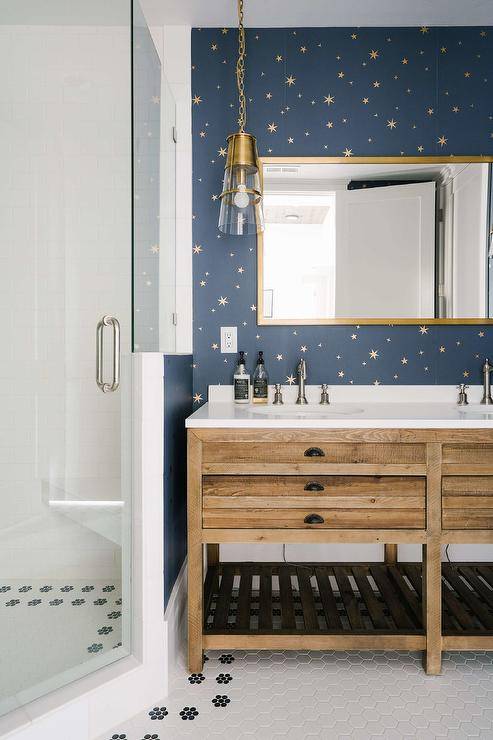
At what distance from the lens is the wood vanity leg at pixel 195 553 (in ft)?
5.06

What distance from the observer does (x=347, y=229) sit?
6.83 feet

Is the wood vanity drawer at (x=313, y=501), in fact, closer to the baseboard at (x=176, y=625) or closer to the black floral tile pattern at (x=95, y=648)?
the baseboard at (x=176, y=625)

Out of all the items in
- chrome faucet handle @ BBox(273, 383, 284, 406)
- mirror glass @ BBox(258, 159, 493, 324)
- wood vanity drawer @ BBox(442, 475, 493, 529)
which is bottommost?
wood vanity drawer @ BBox(442, 475, 493, 529)

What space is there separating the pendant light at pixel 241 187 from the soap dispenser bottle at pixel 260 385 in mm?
554

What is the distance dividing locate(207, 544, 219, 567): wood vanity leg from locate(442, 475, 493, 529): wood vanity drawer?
3.29 feet

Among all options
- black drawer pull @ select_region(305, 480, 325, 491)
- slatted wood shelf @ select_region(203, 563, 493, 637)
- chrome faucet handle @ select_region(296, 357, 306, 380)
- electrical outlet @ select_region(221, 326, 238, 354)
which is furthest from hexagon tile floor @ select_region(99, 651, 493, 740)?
electrical outlet @ select_region(221, 326, 238, 354)

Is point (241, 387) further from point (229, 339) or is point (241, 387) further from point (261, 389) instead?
point (229, 339)

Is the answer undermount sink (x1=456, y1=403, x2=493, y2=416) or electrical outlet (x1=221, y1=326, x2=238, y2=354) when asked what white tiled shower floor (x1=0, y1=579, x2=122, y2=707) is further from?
undermount sink (x1=456, y1=403, x2=493, y2=416)

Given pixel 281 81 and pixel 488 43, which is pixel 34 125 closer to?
pixel 281 81

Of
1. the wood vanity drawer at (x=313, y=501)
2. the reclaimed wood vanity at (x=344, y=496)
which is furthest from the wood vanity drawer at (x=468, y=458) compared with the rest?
the wood vanity drawer at (x=313, y=501)

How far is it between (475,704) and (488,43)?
8.20 feet

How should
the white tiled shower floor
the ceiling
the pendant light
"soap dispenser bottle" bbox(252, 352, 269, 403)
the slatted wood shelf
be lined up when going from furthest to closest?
"soap dispenser bottle" bbox(252, 352, 269, 403)
the ceiling
the pendant light
the slatted wood shelf
the white tiled shower floor

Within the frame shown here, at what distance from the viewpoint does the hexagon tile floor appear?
52.5 inches

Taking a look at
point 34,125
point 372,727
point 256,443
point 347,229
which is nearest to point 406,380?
point 347,229
